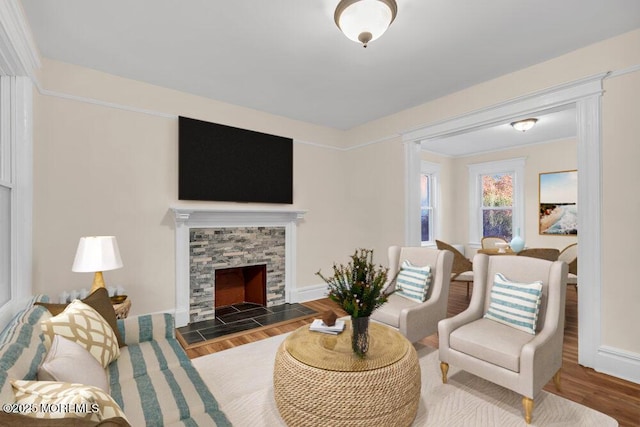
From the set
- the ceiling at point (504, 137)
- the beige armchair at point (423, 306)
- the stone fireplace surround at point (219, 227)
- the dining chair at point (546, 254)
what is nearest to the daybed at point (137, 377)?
the stone fireplace surround at point (219, 227)

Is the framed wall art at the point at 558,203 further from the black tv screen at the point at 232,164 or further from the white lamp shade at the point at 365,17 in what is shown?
the white lamp shade at the point at 365,17

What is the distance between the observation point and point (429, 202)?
22.4ft

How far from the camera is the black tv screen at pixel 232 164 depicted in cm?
378

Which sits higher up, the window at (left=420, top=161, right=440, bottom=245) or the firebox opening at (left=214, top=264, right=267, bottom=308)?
the window at (left=420, top=161, right=440, bottom=245)

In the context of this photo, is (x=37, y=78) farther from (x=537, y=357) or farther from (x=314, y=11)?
(x=537, y=357)

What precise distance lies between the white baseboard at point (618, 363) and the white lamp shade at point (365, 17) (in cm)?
322

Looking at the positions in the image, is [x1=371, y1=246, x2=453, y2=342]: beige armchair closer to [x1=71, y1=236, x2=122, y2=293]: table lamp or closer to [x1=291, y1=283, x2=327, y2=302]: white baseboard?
[x1=291, y1=283, x2=327, y2=302]: white baseboard

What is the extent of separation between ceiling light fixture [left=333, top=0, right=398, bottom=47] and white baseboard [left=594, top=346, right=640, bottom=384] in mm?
3221

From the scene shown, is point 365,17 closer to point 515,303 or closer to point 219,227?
point 515,303

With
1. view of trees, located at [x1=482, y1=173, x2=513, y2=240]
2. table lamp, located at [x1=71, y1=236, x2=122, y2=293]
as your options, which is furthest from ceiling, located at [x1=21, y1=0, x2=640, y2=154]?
view of trees, located at [x1=482, y1=173, x2=513, y2=240]

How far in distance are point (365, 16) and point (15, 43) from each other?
2.47 m

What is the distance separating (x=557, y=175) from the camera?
5645mm

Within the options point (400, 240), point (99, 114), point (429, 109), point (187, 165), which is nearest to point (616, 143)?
point (429, 109)

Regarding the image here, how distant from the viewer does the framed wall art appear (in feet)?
17.9
